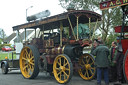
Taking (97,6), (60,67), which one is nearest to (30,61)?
(60,67)

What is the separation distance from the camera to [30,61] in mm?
9180

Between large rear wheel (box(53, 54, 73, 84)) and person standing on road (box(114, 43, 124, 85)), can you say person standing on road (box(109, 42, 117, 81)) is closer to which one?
person standing on road (box(114, 43, 124, 85))

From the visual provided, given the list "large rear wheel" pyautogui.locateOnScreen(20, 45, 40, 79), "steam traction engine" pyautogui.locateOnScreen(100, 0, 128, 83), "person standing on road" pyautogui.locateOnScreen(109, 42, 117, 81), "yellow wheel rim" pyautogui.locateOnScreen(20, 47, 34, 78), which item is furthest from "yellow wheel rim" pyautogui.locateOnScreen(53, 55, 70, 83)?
"steam traction engine" pyautogui.locateOnScreen(100, 0, 128, 83)

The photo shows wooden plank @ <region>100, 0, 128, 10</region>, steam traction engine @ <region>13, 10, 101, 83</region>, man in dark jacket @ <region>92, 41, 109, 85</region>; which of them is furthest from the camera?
steam traction engine @ <region>13, 10, 101, 83</region>

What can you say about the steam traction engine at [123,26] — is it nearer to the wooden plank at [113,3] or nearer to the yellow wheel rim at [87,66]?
the wooden plank at [113,3]

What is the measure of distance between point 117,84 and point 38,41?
13.0ft

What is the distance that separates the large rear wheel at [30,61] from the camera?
877cm

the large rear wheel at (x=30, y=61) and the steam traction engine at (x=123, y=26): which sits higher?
the steam traction engine at (x=123, y=26)

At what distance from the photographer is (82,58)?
8.68m

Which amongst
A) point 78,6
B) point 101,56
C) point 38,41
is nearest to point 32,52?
point 38,41

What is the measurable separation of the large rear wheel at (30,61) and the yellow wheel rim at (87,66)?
71.6 inches

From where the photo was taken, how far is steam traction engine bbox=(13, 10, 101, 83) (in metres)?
7.73

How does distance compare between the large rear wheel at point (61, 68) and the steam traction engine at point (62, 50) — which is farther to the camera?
the steam traction engine at point (62, 50)

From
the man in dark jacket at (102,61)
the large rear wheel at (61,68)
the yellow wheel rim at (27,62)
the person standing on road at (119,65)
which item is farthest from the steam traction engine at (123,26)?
the yellow wheel rim at (27,62)
